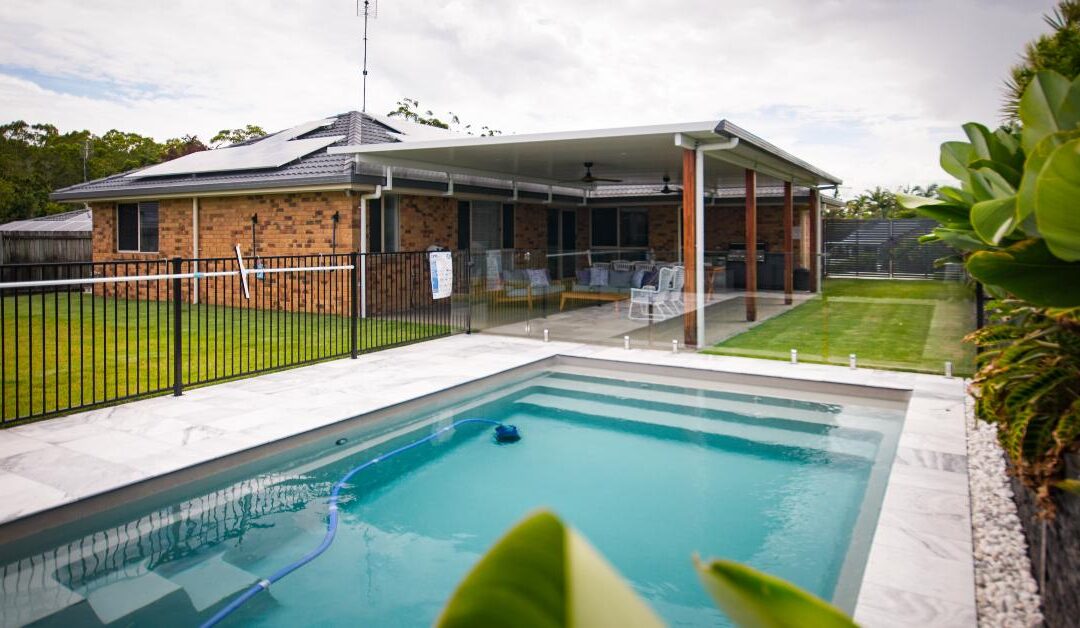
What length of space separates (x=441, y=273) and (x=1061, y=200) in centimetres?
974

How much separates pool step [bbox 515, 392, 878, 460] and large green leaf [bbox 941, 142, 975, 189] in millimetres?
3628

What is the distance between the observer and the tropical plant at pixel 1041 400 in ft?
8.96

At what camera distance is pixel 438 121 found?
1405 inches

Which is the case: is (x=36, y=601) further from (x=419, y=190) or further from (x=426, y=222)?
(x=426, y=222)

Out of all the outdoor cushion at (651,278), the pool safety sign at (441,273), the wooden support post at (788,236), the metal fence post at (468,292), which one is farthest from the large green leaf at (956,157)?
the wooden support post at (788,236)

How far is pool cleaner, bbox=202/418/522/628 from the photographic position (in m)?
3.61

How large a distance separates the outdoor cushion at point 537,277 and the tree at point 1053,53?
686 centimetres

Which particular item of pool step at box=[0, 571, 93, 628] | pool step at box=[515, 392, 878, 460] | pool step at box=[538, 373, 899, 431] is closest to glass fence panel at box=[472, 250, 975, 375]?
pool step at box=[538, 373, 899, 431]

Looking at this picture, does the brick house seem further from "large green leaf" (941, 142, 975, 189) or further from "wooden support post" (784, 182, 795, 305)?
"large green leaf" (941, 142, 975, 189)

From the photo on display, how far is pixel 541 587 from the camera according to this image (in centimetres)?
41

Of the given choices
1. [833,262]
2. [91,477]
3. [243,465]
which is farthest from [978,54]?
[91,477]

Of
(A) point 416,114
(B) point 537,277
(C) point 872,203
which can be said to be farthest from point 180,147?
(C) point 872,203

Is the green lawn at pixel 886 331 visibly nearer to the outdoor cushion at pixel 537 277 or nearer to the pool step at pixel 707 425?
the pool step at pixel 707 425

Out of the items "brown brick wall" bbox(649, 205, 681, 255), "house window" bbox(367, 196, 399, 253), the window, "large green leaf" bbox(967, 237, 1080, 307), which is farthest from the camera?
"brown brick wall" bbox(649, 205, 681, 255)
